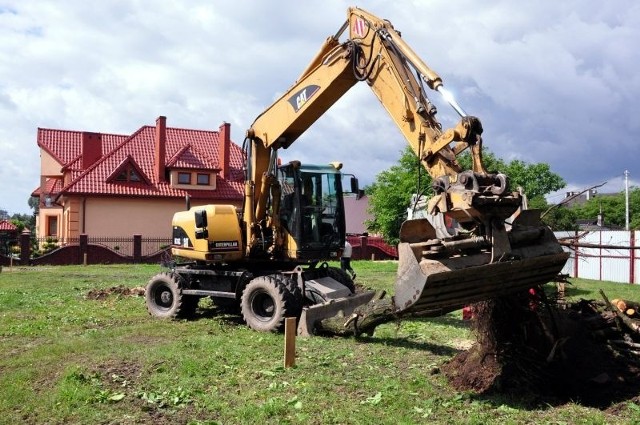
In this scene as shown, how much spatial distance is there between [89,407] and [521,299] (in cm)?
507

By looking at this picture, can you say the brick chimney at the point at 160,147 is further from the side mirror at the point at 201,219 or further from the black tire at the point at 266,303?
the black tire at the point at 266,303

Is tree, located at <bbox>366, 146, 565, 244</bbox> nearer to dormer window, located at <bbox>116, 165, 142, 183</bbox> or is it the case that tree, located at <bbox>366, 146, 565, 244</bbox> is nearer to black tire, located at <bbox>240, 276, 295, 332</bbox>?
dormer window, located at <bbox>116, 165, 142, 183</bbox>

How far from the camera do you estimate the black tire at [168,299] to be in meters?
13.0

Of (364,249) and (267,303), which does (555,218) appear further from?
(364,249)

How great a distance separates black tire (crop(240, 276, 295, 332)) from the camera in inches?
428

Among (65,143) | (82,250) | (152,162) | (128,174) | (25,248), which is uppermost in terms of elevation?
(65,143)

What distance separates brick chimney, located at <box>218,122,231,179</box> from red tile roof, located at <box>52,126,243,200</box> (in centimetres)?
32

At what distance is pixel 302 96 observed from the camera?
11547 mm

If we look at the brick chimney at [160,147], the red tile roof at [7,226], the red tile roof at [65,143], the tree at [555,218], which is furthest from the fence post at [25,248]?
the tree at [555,218]

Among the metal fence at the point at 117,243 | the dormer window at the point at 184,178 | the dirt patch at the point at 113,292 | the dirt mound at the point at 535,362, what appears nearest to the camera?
the dirt mound at the point at 535,362

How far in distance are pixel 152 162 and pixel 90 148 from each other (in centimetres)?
422

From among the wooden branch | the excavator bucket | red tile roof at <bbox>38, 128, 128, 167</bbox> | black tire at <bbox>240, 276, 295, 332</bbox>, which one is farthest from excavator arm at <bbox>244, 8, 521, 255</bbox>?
red tile roof at <bbox>38, 128, 128, 167</bbox>

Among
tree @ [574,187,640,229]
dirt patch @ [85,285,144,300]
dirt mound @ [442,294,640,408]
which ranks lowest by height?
dirt patch @ [85,285,144,300]

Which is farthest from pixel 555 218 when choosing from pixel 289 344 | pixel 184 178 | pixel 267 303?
pixel 184 178
